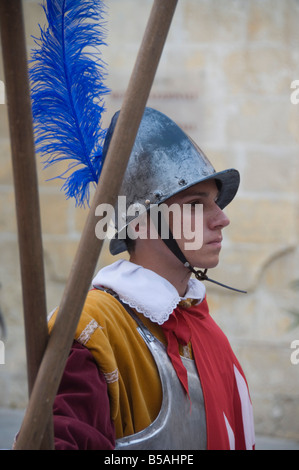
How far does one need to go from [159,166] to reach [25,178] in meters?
0.91

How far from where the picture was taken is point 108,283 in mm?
1983

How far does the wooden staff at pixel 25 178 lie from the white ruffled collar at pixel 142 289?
68 cm

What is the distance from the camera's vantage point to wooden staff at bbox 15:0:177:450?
1.24 m

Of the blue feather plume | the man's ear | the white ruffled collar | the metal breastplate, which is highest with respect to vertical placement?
the blue feather plume

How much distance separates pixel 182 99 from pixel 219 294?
1490mm

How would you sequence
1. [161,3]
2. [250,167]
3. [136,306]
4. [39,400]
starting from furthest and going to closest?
[250,167] → [136,306] → [161,3] → [39,400]

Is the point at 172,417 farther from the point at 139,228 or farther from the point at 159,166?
the point at 159,166

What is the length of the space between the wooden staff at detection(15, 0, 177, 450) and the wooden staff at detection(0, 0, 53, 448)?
4 centimetres

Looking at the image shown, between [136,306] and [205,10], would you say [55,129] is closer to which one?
[136,306]

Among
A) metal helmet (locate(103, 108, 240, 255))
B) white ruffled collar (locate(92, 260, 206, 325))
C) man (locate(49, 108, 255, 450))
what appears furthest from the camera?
metal helmet (locate(103, 108, 240, 255))

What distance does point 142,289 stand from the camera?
1973 mm

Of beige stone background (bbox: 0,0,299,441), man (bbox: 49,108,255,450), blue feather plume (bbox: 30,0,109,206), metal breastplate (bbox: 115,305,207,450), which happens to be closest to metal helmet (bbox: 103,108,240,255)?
man (bbox: 49,108,255,450)

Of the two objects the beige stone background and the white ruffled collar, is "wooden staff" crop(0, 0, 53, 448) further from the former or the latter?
the beige stone background
